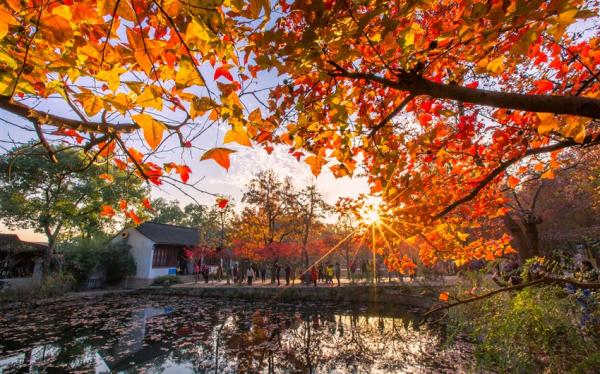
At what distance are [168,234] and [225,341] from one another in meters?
23.2

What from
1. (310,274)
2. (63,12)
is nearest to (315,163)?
(63,12)

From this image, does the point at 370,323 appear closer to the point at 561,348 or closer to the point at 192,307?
the point at 561,348

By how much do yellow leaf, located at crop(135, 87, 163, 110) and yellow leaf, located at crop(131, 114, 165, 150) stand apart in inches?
6.5

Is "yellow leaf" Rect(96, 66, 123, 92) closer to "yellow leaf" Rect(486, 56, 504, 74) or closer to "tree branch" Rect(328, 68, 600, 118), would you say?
"tree branch" Rect(328, 68, 600, 118)

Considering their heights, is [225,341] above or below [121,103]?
below

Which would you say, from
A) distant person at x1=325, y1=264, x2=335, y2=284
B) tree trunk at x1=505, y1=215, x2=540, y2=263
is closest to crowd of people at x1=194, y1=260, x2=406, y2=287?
distant person at x1=325, y1=264, x2=335, y2=284

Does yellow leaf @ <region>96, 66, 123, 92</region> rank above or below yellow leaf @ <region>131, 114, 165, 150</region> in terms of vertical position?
above

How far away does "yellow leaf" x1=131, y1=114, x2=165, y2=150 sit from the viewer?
1.37 m

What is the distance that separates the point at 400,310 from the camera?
44.7 ft

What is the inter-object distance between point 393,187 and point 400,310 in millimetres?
11914

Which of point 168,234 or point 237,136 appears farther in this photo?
point 168,234

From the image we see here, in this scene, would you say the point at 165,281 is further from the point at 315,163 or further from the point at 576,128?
the point at 576,128

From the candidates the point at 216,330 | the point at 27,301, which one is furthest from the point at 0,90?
the point at 27,301

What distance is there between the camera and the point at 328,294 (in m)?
16.7
